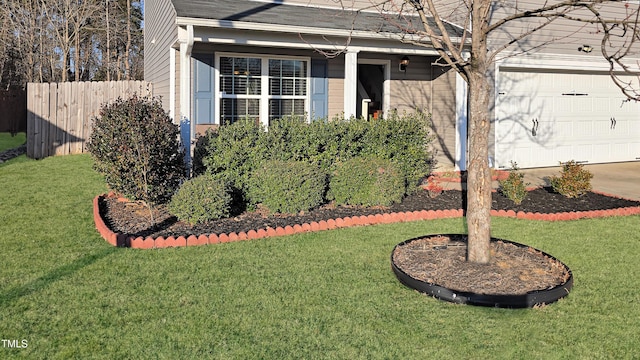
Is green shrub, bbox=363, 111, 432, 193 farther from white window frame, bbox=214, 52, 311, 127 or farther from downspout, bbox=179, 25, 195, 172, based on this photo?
downspout, bbox=179, 25, 195, 172

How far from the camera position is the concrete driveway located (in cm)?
906

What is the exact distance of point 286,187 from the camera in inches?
266

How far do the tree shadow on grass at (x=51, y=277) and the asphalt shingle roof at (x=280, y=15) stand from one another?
399 cm

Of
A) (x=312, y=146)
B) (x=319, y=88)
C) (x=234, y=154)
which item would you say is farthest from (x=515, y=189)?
(x=319, y=88)

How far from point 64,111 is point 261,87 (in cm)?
687

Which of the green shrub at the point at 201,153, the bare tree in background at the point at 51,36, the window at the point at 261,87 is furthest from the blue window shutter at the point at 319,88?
the bare tree in background at the point at 51,36

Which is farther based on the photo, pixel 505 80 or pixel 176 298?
pixel 505 80

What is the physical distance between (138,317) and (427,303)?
2204 mm

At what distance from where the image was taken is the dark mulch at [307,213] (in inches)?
245

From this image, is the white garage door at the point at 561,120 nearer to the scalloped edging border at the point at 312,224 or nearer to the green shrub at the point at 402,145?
the green shrub at the point at 402,145

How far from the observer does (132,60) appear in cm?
3028

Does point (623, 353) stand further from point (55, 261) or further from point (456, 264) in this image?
point (55, 261)

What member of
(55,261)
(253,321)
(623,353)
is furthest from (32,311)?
(623,353)

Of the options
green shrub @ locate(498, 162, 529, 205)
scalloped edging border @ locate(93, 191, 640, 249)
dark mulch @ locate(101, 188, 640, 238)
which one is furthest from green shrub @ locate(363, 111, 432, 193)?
green shrub @ locate(498, 162, 529, 205)
